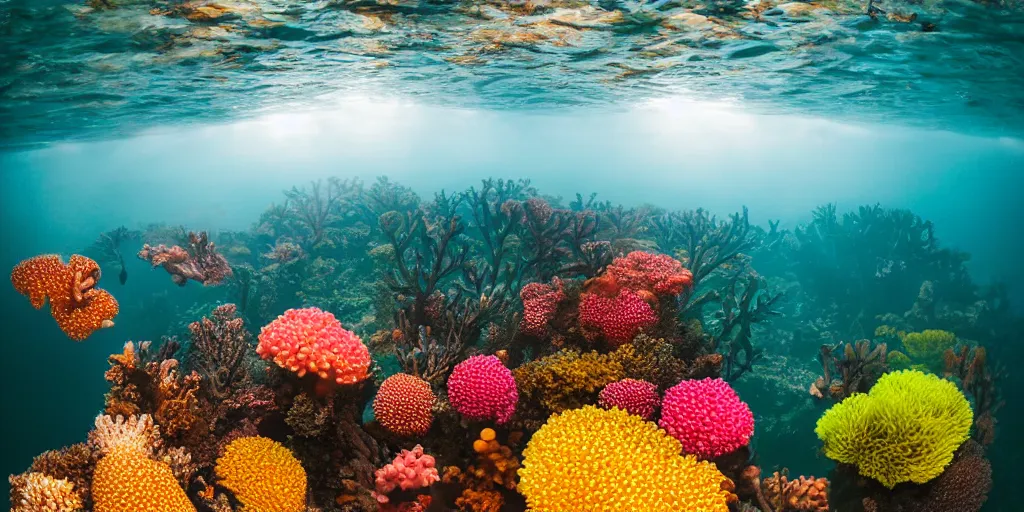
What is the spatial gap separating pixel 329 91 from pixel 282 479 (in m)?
21.2

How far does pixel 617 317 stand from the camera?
5.14 metres

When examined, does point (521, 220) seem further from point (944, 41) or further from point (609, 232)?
point (944, 41)

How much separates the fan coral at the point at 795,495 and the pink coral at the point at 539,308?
9.06ft

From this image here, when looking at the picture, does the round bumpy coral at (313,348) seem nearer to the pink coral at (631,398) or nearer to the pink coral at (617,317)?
the pink coral at (631,398)

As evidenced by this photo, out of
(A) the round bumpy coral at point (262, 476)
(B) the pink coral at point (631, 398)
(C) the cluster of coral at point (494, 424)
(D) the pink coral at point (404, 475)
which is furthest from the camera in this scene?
(B) the pink coral at point (631, 398)

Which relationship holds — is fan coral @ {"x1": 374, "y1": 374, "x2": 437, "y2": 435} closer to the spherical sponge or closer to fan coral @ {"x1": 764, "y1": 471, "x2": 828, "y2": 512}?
the spherical sponge

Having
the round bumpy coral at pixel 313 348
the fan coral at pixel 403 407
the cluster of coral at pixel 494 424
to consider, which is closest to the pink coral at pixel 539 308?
the cluster of coral at pixel 494 424

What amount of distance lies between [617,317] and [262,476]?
3.67m

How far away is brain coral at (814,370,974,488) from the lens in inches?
150

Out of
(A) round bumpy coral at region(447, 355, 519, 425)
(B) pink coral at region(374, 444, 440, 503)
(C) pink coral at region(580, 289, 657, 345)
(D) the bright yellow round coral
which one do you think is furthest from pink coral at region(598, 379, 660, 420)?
(B) pink coral at region(374, 444, 440, 503)

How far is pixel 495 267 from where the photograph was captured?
859cm

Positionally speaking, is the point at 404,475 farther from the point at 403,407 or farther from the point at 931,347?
the point at 931,347

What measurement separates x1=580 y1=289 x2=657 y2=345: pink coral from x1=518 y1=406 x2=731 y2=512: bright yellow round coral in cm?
157

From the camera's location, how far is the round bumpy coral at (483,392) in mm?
4094
